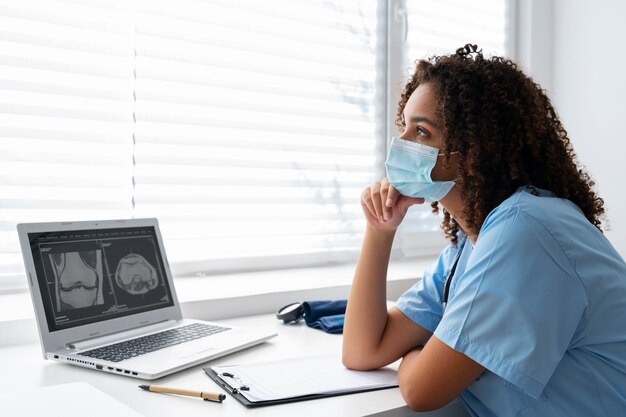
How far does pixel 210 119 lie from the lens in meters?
A: 2.01

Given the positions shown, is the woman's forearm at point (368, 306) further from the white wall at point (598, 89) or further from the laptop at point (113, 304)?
the white wall at point (598, 89)

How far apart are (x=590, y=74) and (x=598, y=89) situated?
8 centimetres

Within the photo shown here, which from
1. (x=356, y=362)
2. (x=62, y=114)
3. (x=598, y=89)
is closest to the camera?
(x=356, y=362)

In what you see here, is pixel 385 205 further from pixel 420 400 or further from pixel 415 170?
pixel 420 400

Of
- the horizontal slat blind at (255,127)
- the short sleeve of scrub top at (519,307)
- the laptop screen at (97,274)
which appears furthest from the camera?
the horizontal slat blind at (255,127)

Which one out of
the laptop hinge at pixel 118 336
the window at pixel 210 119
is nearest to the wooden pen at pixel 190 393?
the laptop hinge at pixel 118 336

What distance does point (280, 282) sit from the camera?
2027mm

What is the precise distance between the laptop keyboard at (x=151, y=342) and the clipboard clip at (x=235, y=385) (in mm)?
208

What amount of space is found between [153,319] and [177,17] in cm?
96

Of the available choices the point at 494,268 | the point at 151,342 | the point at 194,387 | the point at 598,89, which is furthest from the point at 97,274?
the point at 598,89

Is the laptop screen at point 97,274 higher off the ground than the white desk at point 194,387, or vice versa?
the laptop screen at point 97,274

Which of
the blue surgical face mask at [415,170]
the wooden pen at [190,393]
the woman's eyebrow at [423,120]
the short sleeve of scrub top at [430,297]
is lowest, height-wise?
the wooden pen at [190,393]

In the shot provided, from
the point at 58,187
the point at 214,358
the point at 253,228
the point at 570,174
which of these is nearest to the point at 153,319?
the point at 214,358

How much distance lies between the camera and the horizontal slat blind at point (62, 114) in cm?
164
